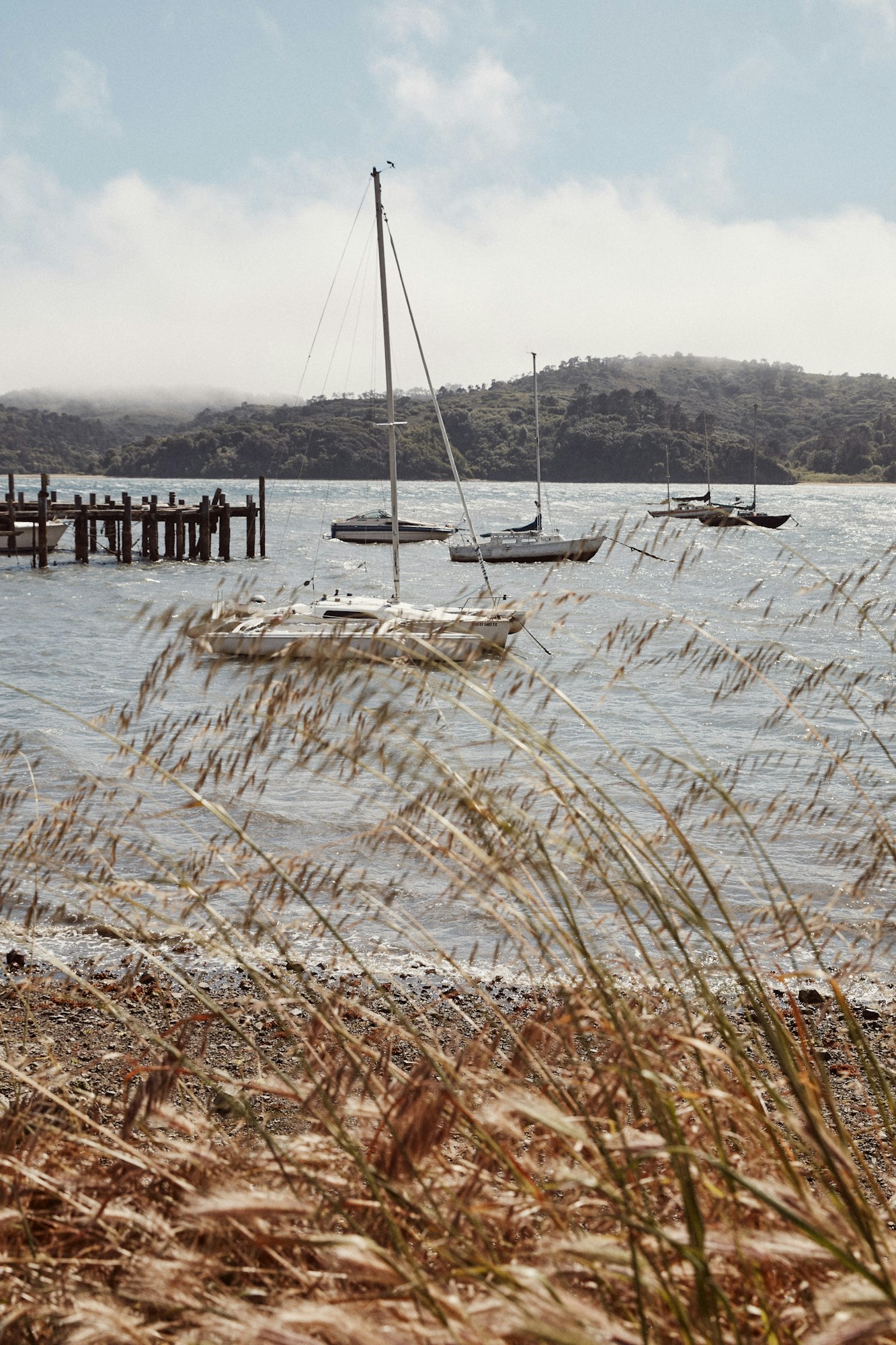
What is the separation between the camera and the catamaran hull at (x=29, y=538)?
41125mm

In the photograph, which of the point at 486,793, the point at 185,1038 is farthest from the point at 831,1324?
the point at 185,1038

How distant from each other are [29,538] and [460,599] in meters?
41.9

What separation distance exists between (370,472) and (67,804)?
174680mm

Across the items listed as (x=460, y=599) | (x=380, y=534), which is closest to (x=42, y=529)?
(x=380, y=534)

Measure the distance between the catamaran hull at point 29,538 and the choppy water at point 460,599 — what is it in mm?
752

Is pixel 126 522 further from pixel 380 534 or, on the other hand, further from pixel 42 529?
pixel 380 534

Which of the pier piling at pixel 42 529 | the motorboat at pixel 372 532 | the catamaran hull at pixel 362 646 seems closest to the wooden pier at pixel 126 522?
the pier piling at pixel 42 529

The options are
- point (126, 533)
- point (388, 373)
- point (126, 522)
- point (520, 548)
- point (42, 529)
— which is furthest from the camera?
point (520, 548)

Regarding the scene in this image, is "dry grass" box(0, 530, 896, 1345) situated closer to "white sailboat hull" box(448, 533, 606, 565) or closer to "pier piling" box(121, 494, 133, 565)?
"pier piling" box(121, 494, 133, 565)

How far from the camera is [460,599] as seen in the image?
3500mm

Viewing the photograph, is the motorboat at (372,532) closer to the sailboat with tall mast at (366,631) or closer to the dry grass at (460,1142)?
the sailboat with tall mast at (366,631)

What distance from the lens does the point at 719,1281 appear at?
153 cm

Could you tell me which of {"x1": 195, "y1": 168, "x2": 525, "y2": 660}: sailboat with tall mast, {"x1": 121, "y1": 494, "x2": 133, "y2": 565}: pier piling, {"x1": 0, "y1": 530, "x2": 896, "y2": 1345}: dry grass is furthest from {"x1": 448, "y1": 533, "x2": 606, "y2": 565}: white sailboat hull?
{"x1": 0, "y1": 530, "x2": 896, "y2": 1345}: dry grass

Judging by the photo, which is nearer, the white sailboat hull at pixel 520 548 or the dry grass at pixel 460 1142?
the dry grass at pixel 460 1142
